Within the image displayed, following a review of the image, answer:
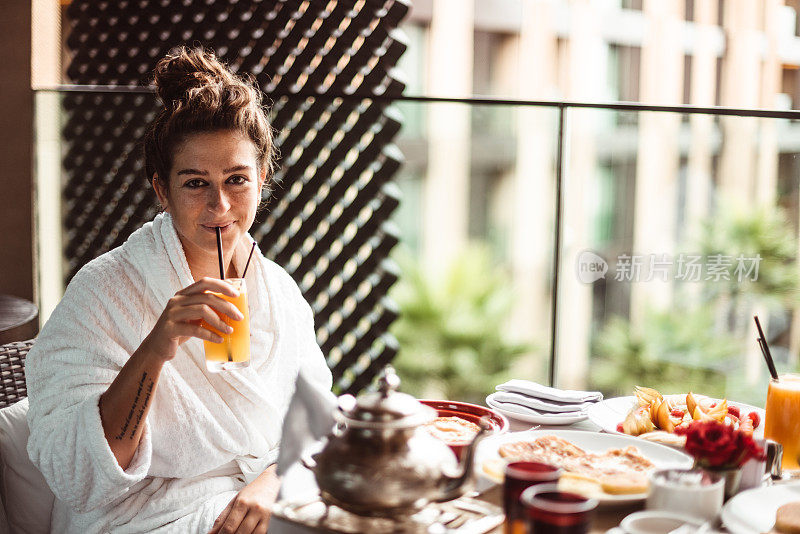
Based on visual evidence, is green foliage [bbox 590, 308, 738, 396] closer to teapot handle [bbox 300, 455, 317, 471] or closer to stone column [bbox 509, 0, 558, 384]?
stone column [bbox 509, 0, 558, 384]

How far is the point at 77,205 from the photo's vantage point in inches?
164

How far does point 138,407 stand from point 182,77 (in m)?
0.61

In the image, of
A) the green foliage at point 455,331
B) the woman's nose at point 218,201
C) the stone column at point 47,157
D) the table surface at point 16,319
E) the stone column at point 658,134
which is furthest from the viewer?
the stone column at point 658,134

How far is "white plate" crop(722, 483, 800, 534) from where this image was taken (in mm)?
969

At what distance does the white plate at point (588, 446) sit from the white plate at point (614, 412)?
8cm

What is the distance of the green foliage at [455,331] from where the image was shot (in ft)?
25.5

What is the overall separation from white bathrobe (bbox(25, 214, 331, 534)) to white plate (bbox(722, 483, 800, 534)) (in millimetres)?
602

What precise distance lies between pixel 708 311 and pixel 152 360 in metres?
5.11

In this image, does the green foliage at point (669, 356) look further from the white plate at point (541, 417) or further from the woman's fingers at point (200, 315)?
the woman's fingers at point (200, 315)

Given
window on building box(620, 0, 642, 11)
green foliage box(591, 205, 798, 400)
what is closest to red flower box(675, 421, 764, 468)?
green foliage box(591, 205, 798, 400)

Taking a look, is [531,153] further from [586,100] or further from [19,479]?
[19,479]

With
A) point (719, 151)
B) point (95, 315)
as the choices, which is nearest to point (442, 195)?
point (719, 151)

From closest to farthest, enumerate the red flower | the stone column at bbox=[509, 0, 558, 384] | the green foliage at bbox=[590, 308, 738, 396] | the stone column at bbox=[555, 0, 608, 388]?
the red flower → the green foliage at bbox=[590, 308, 738, 396] → the stone column at bbox=[555, 0, 608, 388] → the stone column at bbox=[509, 0, 558, 384]

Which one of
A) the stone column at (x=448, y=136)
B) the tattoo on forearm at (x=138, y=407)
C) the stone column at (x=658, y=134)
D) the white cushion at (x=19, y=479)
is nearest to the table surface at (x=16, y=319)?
the white cushion at (x=19, y=479)
